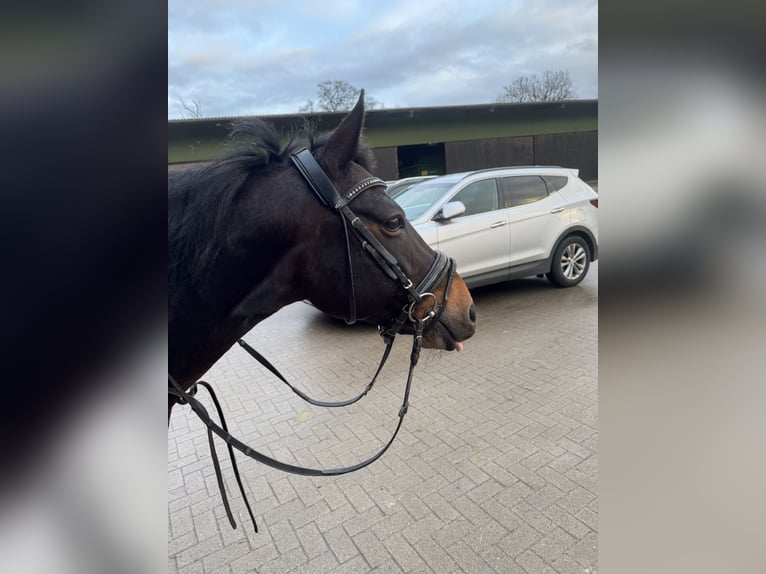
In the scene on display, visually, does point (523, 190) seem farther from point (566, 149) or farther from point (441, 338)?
point (566, 149)

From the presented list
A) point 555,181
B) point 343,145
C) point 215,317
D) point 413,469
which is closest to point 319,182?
point 343,145

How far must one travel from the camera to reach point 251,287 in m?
1.47

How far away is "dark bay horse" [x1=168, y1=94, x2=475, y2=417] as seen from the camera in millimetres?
1359

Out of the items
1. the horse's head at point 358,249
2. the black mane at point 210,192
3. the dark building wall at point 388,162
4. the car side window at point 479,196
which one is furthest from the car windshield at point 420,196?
the dark building wall at point 388,162

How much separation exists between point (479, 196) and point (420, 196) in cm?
92

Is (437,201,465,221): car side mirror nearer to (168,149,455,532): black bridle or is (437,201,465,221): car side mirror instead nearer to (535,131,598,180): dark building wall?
(168,149,455,532): black bridle

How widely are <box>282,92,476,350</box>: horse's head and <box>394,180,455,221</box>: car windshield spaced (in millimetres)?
4303

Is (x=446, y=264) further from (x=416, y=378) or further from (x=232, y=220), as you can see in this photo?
(x=416, y=378)
